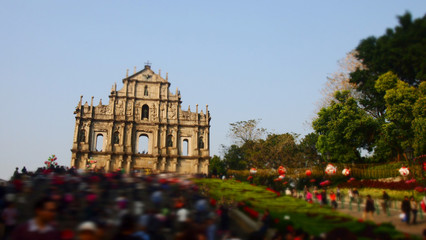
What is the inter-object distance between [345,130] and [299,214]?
18347mm

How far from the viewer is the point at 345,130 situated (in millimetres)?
31688

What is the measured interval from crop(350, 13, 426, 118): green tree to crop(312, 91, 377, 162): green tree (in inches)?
90.8

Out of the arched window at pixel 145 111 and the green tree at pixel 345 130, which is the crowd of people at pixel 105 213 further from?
the arched window at pixel 145 111

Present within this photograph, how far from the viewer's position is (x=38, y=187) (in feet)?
47.6

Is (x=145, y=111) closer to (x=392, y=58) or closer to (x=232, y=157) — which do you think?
(x=232, y=157)

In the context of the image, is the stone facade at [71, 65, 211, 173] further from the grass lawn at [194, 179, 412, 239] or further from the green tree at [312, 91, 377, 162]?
the grass lawn at [194, 179, 412, 239]

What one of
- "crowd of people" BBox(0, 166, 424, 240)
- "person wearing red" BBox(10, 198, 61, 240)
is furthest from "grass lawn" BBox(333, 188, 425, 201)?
"person wearing red" BBox(10, 198, 61, 240)

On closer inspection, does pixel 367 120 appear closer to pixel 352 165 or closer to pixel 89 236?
pixel 352 165

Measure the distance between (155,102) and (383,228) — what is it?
114 ft

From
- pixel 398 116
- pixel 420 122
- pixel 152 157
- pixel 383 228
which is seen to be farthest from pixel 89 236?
pixel 152 157

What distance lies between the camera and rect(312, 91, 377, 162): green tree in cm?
3141

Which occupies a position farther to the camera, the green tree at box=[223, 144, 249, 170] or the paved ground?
the green tree at box=[223, 144, 249, 170]

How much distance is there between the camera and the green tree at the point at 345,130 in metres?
31.4

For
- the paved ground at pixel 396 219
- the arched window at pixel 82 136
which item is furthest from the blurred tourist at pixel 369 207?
the arched window at pixel 82 136
